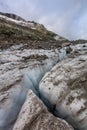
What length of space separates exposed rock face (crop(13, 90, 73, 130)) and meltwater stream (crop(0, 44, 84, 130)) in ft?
1.79

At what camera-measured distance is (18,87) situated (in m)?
9.72

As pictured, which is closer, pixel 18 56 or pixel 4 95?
pixel 4 95

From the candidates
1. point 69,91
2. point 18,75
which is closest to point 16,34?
point 18,75

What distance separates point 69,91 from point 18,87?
178 centimetres

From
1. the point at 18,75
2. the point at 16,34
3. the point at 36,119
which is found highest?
the point at 16,34

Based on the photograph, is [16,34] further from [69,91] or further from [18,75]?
[69,91]

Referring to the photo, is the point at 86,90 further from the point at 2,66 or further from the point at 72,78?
the point at 2,66

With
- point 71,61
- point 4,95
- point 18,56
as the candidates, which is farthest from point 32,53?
point 4,95

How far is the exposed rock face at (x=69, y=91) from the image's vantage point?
8898mm

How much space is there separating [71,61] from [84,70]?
1431mm

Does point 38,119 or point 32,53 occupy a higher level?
point 32,53

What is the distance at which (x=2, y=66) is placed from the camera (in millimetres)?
11188

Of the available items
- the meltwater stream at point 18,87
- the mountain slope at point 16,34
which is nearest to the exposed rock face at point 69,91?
the meltwater stream at point 18,87

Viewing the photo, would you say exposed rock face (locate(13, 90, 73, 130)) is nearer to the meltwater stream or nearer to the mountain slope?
the meltwater stream
